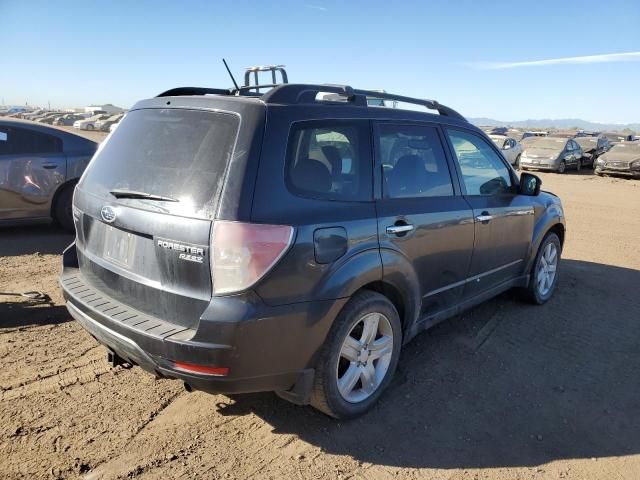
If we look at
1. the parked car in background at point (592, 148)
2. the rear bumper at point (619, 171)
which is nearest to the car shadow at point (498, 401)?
the rear bumper at point (619, 171)

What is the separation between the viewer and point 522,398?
3.52m

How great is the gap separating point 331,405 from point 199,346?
2.99 ft

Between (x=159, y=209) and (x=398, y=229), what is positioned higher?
(x=159, y=209)

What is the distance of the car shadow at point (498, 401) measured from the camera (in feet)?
9.76

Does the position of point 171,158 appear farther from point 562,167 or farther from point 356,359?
point 562,167

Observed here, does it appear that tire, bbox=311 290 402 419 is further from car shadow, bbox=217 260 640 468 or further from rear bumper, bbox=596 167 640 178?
rear bumper, bbox=596 167 640 178

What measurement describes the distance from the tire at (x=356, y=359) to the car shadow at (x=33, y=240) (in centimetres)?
469

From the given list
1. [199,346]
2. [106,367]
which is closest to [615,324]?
[199,346]

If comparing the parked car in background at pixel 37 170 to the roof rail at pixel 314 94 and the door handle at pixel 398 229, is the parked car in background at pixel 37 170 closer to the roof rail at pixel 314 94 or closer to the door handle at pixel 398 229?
the roof rail at pixel 314 94

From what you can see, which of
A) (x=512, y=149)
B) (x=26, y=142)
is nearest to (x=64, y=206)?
(x=26, y=142)

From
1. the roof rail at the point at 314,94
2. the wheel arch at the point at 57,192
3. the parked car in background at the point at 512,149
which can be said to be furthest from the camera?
the parked car in background at the point at 512,149

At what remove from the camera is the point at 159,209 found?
2.66 m

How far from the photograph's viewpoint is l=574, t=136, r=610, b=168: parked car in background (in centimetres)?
2464

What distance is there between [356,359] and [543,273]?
3.01 meters
